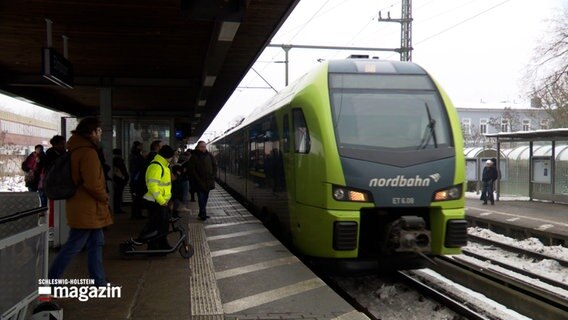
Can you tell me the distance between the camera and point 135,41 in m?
8.70

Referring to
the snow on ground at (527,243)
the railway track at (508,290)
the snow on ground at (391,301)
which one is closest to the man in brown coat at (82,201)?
the snow on ground at (391,301)

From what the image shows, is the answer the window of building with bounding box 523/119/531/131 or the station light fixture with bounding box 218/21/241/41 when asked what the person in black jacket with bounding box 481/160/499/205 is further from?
the window of building with bounding box 523/119/531/131

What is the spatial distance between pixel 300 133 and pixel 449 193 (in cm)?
208

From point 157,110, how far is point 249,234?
11826 mm

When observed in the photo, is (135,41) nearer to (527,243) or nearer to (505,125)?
(527,243)

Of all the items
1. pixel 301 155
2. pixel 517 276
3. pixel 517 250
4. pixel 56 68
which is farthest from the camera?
pixel 517 250

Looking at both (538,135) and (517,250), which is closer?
(517,250)

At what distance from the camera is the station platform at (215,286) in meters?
4.66

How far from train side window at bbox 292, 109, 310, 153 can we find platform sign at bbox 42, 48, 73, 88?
12.2 feet

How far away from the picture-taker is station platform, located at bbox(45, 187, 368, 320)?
4.66 meters

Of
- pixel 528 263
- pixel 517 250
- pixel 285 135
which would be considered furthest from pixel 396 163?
pixel 517 250

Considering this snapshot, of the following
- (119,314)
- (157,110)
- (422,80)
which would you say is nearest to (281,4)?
(422,80)

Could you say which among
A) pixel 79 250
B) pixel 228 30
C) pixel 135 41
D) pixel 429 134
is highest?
pixel 135 41

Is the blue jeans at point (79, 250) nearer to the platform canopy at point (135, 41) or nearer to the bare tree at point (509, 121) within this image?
the platform canopy at point (135, 41)
